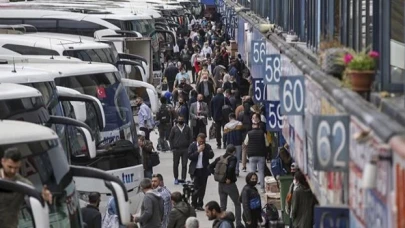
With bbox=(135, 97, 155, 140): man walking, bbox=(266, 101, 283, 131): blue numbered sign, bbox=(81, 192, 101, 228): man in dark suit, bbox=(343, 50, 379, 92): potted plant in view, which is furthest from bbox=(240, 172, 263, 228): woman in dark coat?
bbox=(135, 97, 155, 140): man walking

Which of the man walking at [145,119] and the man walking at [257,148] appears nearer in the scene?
the man walking at [257,148]

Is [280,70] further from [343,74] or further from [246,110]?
[246,110]

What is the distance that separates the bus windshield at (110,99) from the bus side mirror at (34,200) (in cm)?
1202

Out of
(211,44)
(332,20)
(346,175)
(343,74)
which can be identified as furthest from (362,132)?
(211,44)

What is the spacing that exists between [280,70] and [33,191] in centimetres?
819

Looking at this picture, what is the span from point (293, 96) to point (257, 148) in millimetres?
11502

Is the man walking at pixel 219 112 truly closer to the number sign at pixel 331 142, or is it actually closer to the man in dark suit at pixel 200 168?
the man in dark suit at pixel 200 168

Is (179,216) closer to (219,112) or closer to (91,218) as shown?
(91,218)

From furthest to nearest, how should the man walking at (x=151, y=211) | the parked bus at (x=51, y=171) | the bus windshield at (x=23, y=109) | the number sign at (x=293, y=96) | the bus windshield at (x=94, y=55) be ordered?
1. the bus windshield at (x=94, y=55)
2. the man walking at (x=151, y=211)
3. the bus windshield at (x=23, y=109)
4. the number sign at (x=293, y=96)
5. the parked bus at (x=51, y=171)

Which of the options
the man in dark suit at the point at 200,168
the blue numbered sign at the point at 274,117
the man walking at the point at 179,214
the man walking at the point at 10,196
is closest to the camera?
the man walking at the point at 10,196

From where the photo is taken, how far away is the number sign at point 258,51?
25609 mm

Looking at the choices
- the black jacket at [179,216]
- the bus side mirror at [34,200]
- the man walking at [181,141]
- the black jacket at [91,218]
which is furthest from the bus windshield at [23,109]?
the man walking at [181,141]

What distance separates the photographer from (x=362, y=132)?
10.5 meters

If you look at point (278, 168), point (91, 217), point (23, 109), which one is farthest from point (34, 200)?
point (278, 168)
